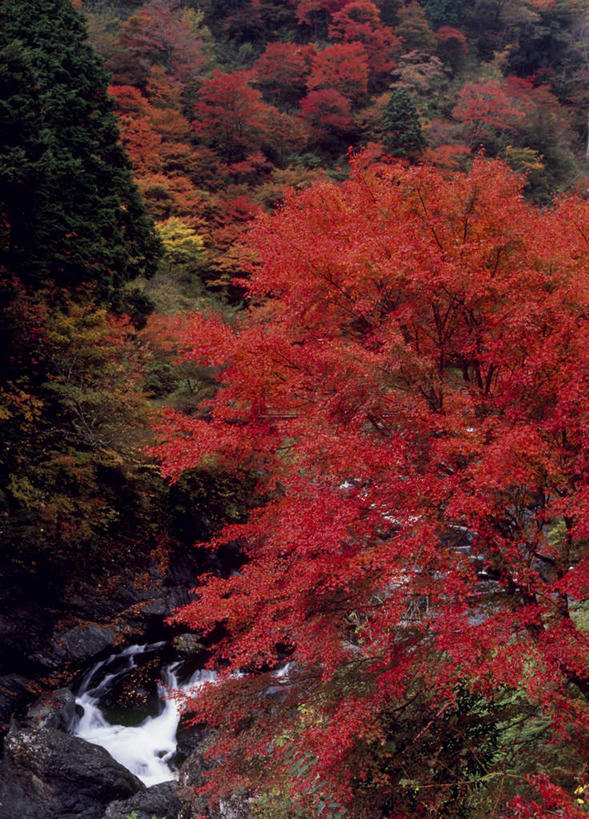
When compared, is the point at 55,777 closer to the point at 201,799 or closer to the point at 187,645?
the point at 201,799

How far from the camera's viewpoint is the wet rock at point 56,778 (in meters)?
8.77

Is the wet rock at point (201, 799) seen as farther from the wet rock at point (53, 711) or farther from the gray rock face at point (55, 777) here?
the wet rock at point (53, 711)

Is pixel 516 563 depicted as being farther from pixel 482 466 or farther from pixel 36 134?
pixel 36 134

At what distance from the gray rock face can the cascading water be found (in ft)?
1.85

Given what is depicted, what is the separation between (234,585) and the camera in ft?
26.8

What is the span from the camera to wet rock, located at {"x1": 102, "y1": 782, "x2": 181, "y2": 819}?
28.8 feet

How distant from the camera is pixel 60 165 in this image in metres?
12.0

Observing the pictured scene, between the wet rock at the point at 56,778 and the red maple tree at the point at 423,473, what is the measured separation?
12.6ft

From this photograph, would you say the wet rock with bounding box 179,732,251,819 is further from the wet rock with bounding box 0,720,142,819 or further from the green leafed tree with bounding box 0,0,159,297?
the green leafed tree with bounding box 0,0,159,297

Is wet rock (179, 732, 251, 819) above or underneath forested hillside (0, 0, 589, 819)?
underneath

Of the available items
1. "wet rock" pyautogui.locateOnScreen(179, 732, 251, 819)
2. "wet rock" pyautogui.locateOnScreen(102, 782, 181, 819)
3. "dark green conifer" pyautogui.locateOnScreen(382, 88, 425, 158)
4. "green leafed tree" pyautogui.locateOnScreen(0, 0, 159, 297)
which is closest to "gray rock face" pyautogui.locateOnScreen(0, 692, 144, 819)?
"wet rock" pyautogui.locateOnScreen(102, 782, 181, 819)

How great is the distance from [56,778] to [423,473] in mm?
8618

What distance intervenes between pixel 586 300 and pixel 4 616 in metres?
12.1

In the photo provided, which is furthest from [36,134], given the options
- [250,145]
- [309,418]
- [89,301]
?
[250,145]
